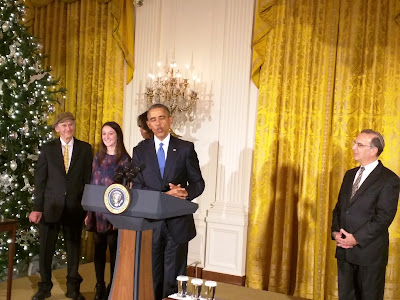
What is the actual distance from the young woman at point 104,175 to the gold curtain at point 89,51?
2243 millimetres

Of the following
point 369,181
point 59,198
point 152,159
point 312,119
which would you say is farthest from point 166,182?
point 312,119

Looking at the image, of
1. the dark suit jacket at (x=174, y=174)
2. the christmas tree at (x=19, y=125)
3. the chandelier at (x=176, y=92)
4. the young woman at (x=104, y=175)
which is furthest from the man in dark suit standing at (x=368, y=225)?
the christmas tree at (x=19, y=125)

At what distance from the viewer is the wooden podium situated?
9.64 feet

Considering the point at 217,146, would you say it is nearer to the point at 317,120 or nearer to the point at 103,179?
the point at 317,120

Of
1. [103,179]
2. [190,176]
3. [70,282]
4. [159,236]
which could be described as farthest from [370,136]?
[70,282]

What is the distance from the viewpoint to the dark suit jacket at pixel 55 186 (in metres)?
4.57

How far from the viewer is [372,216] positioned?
367 centimetres

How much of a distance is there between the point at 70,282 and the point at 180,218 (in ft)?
5.22

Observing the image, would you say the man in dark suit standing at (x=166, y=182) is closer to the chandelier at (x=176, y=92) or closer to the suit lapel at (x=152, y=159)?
the suit lapel at (x=152, y=159)

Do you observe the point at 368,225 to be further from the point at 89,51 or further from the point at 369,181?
the point at 89,51

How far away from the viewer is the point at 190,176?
389 centimetres

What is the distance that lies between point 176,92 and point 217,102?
497mm

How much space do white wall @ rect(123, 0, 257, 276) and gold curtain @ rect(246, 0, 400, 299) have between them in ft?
0.54

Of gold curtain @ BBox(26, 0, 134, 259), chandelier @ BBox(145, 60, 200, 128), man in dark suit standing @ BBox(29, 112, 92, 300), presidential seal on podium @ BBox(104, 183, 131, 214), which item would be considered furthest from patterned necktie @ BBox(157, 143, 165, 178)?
gold curtain @ BBox(26, 0, 134, 259)
